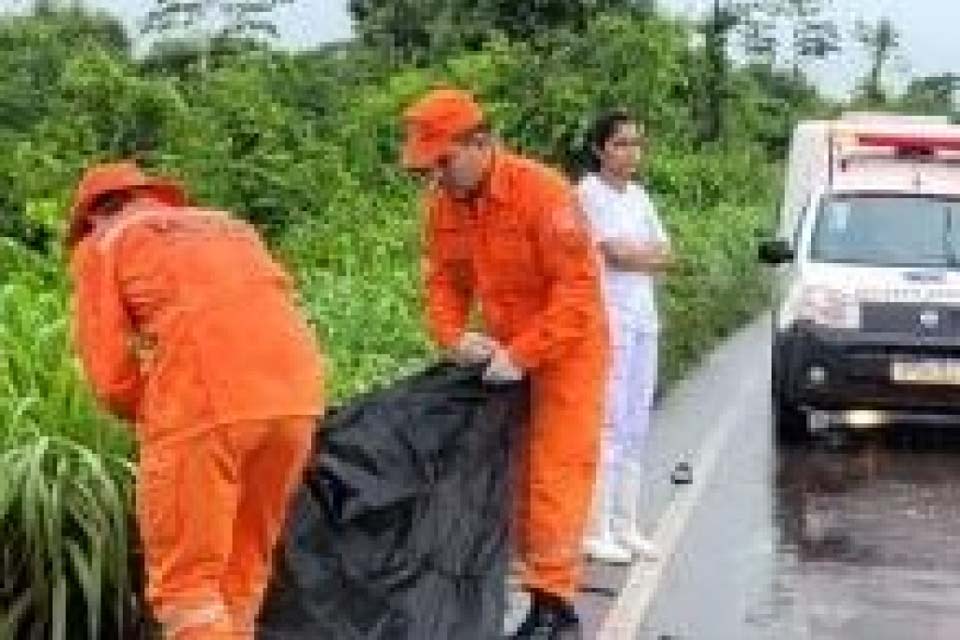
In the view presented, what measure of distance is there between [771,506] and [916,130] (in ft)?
30.1

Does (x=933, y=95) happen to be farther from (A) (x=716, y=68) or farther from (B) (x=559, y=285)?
(B) (x=559, y=285)

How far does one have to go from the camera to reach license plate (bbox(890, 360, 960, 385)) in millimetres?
13656

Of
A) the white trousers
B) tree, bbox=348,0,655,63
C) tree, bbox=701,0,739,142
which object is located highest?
the white trousers

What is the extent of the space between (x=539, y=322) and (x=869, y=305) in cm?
673

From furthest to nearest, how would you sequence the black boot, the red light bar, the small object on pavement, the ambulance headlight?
1. the red light bar
2. the ambulance headlight
3. the small object on pavement
4. the black boot

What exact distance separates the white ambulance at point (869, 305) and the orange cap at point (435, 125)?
23.2 feet

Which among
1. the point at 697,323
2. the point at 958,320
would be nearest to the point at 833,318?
the point at 958,320

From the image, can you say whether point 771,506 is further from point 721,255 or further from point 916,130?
point 721,255

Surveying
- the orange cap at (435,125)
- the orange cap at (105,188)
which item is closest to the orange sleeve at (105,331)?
the orange cap at (105,188)

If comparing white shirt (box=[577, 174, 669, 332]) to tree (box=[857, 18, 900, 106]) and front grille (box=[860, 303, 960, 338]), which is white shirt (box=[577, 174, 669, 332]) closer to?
front grille (box=[860, 303, 960, 338])

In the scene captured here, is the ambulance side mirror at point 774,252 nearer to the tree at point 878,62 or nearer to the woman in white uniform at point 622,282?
the woman in white uniform at point 622,282

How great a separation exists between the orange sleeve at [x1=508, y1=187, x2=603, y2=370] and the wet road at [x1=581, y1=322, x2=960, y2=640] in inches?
49.2

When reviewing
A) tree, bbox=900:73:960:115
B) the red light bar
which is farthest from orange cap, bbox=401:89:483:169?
tree, bbox=900:73:960:115

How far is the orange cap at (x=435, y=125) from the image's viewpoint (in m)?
7.11
